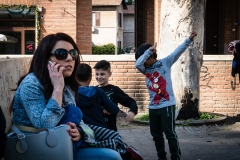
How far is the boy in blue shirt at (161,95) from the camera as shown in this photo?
6.86 m

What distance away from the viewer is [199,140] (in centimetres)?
962

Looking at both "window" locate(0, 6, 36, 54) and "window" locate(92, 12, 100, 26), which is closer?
"window" locate(0, 6, 36, 54)

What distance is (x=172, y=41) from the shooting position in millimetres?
12086

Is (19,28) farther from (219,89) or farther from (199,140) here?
(199,140)

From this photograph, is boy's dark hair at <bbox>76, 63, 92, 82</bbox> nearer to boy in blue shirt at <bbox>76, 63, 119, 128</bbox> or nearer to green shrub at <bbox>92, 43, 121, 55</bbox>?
boy in blue shirt at <bbox>76, 63, 119, 128</bbox>

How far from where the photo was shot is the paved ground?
8.00 metres

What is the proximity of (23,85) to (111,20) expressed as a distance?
59592 millimetres

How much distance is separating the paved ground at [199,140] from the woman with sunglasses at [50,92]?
451 cm

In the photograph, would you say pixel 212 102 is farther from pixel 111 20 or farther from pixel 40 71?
pixel 111 20

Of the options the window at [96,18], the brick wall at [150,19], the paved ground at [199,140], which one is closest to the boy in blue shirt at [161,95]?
the paved ground at [199,140]

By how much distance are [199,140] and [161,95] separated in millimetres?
2957

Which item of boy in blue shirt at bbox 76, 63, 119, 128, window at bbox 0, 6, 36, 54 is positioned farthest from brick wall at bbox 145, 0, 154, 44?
boy in blue shirt at bbox 76, 63, 119, 128

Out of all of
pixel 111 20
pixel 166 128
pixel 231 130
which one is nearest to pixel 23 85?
pixel 166 128

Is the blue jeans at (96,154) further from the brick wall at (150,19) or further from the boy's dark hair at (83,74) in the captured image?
the brick wall at (150,19)
